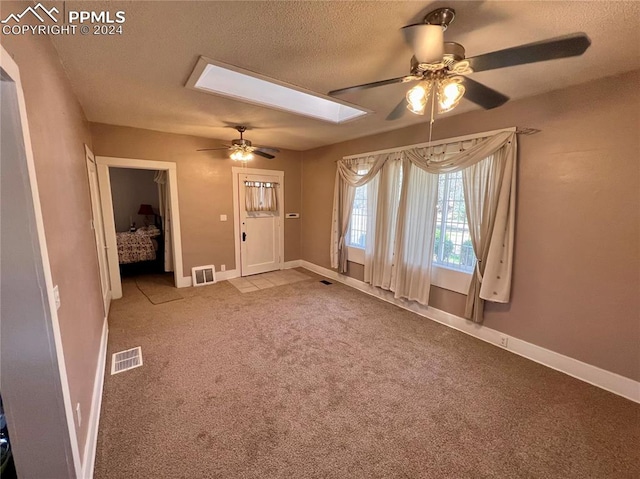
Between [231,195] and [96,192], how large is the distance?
185 cm

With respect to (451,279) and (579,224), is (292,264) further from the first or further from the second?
(579,224)

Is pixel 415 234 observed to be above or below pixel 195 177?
below

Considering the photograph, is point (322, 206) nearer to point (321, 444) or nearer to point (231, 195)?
point (231, 195)

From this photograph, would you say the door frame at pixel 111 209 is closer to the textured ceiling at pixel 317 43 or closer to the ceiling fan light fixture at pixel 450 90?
the textured ceiling at pixel 317 43

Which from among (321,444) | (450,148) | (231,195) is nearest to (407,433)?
(321,444)

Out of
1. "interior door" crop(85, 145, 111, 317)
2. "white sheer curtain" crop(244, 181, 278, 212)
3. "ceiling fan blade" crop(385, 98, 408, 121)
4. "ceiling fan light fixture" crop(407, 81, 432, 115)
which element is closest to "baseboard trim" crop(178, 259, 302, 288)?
"interior door" crop(85, 145, 111, 317)

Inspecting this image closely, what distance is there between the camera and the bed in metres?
4.80

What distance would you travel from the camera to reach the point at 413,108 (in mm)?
1648

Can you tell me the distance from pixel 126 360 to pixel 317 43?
3.08m

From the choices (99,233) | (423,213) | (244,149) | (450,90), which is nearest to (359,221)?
(423,213)

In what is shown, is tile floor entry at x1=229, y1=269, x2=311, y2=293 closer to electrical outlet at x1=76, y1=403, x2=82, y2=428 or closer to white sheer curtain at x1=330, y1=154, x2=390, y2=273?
white sheer curtain at x1=330, y1=154, x2=390, y2=273

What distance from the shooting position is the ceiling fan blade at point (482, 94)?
1538mm

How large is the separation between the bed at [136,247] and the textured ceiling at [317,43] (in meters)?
2.87

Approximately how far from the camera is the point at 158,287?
4.40m
